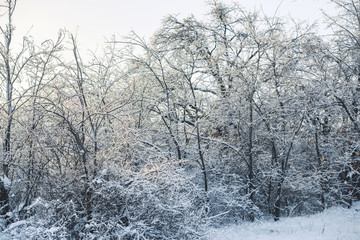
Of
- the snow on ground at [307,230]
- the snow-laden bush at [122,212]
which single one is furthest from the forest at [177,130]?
the snow on ground at [307,230]

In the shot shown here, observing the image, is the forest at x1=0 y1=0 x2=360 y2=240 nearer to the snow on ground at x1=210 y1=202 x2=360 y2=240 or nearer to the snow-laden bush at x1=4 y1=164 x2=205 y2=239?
the snow-laden bush at x1=4 y1=164 x2=205 y2=239

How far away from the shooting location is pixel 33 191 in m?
5.75

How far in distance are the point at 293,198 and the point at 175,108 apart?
6.34 m

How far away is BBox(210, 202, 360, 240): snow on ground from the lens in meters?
6.02

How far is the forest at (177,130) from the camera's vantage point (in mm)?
5070

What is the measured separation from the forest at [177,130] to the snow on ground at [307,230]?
3.15ft

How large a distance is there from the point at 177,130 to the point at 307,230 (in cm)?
500

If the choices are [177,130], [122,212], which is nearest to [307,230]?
[122,212]

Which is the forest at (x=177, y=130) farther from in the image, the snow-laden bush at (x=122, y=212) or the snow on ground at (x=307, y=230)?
the snow on ground at (x=307, y=230)

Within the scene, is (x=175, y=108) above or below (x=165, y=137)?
above

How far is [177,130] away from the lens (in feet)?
32.6

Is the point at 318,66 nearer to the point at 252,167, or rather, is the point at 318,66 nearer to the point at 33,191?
the point at 252,167

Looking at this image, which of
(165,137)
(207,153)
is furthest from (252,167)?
(165,137)

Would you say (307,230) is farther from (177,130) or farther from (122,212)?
(177,130)
